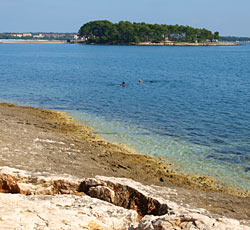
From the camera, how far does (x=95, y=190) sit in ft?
31.2

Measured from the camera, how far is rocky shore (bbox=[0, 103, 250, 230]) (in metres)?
7.33

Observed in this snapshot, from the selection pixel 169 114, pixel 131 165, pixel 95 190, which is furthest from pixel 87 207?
pixel 169 114

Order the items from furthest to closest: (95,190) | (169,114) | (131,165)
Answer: (169,114)
(131,165)
(95,190)

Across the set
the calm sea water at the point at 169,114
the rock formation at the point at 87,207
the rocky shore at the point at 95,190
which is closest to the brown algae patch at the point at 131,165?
the rocky shore at the point at 95,190

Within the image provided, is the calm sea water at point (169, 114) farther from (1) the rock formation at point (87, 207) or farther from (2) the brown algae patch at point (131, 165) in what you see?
(1) the rock formation at point (87, 207)

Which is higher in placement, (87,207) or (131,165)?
(87,207)

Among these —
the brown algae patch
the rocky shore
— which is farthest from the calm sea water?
the rocky shore

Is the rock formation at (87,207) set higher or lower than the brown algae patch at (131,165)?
higher

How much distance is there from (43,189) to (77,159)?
5.81 meters

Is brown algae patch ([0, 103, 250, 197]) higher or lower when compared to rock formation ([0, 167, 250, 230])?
lower

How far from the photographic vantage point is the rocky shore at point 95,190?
24.1ft

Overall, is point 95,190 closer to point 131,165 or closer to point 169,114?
point 131,165

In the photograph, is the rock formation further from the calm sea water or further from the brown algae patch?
the calm sea water

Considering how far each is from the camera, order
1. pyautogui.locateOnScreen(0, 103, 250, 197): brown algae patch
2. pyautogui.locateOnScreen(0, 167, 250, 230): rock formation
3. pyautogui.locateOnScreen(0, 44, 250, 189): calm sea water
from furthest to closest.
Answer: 1. pyautogui.locateOnScreen(0, 44, 250, 189): calm sea water
2. pyautogui.locateOnScreen(0, 103, 250, 197): brown algae patch
3. pyautogui.locateOnScreen(0, 167, 250, 230): rock formation
